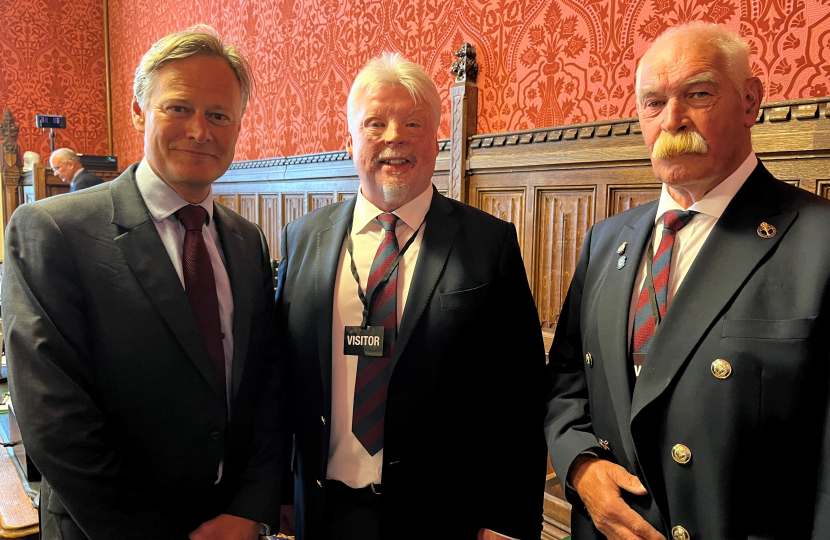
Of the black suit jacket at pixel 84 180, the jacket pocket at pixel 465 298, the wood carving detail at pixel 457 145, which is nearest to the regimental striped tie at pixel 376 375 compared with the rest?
Result: the jacket pocket at pixel 465 298

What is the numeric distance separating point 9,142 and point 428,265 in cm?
Answer: 774

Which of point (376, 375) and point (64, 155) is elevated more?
point (64, 155)

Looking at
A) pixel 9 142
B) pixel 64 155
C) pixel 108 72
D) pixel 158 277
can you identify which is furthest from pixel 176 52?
pixel 108 72

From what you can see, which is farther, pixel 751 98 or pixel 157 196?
pixel 157 196

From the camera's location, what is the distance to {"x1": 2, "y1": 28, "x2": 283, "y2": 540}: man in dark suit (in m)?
1.19

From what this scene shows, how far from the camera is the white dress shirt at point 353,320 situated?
4.94 ft

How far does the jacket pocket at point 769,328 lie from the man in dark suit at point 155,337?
108cm

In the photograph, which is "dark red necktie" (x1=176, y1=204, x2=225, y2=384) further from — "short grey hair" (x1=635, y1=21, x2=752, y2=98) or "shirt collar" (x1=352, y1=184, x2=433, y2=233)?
"short grey hair" (x1=635, y1=21, x2=752, y2=98)

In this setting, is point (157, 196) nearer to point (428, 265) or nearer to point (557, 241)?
point (428, 265)

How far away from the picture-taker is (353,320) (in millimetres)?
1541

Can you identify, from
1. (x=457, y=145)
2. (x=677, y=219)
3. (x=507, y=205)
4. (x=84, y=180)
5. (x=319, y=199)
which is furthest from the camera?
(x=84, y=180)

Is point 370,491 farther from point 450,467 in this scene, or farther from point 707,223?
point 707,223

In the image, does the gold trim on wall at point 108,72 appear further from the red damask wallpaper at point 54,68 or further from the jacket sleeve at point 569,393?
the jacket sleeve at point 569,393

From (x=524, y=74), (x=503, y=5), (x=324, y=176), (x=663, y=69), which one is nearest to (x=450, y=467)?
(x=663, y=69)
